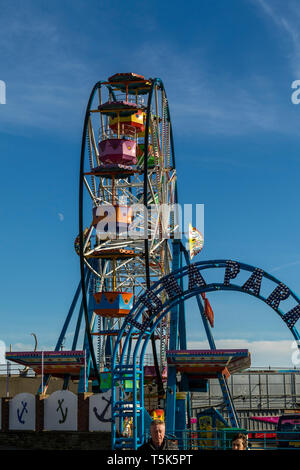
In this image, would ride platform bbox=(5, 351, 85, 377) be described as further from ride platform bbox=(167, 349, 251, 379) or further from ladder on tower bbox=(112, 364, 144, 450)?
ladder on tower bbox=(112, 364, 144, 450)

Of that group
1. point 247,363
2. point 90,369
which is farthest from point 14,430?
point 247,363

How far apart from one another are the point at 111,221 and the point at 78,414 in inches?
550

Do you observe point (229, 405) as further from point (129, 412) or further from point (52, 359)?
point (52, 359)

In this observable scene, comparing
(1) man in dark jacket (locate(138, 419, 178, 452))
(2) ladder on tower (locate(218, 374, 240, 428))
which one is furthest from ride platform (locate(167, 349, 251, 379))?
(1) man in dark jacket (locate(138, 419, 178, 452))

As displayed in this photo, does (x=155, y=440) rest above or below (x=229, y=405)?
above

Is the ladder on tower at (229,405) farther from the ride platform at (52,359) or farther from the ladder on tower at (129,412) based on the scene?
the ladder on tower at (129,412)

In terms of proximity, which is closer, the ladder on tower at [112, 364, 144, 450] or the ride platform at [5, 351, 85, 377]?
the ladder on tower at [112, 364, 144, 450]

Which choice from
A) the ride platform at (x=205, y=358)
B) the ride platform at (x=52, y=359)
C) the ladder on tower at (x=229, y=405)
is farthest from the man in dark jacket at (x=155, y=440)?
the ride platform at (x=52, y=359)

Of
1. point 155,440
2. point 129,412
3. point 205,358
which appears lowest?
point 129,412

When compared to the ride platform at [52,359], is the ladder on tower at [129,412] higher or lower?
lower

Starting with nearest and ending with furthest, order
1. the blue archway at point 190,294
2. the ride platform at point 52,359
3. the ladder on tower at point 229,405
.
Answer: the blue archway at point 190,294, the ladder on tower at point 229,405, the ride platform at point 52,359

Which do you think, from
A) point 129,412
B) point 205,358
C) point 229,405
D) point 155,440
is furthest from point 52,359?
point 155,440

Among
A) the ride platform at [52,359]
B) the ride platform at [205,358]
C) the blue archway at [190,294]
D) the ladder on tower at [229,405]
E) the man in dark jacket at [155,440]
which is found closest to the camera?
the man in dark jacket at [155,440]
